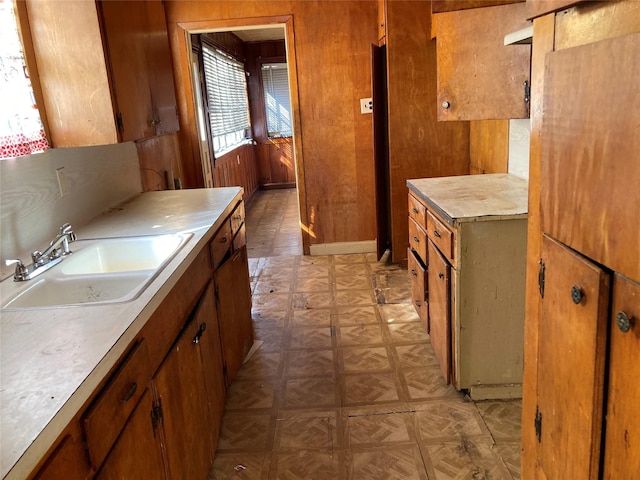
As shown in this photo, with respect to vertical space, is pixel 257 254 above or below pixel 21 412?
below

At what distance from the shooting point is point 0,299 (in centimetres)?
143

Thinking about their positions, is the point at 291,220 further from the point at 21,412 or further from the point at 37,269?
the point at 21,412

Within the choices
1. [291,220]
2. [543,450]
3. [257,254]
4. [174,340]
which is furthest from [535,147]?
[291,220]

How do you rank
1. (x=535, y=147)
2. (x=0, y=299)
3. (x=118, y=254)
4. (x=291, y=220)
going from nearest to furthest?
(x=535, y=147)
(x=0, y=299)
(x=118, y=254)
(x=291, y=220)

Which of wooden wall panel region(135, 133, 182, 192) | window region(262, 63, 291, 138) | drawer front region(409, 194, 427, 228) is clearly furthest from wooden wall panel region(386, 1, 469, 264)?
window region(262, 63, 291, 138)

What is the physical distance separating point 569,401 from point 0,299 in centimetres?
151

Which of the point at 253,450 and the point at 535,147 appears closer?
the point at 535,147

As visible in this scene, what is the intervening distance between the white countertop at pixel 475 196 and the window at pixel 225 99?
11.1ft

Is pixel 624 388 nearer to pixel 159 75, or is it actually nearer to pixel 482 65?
pixel 482 65

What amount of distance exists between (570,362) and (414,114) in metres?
2.92

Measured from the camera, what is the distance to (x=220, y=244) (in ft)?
7.38

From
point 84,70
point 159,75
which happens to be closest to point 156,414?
point 84,70

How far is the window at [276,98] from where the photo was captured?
7809 millimetres

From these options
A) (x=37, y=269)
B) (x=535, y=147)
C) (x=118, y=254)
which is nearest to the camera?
(x=535, y=147)
